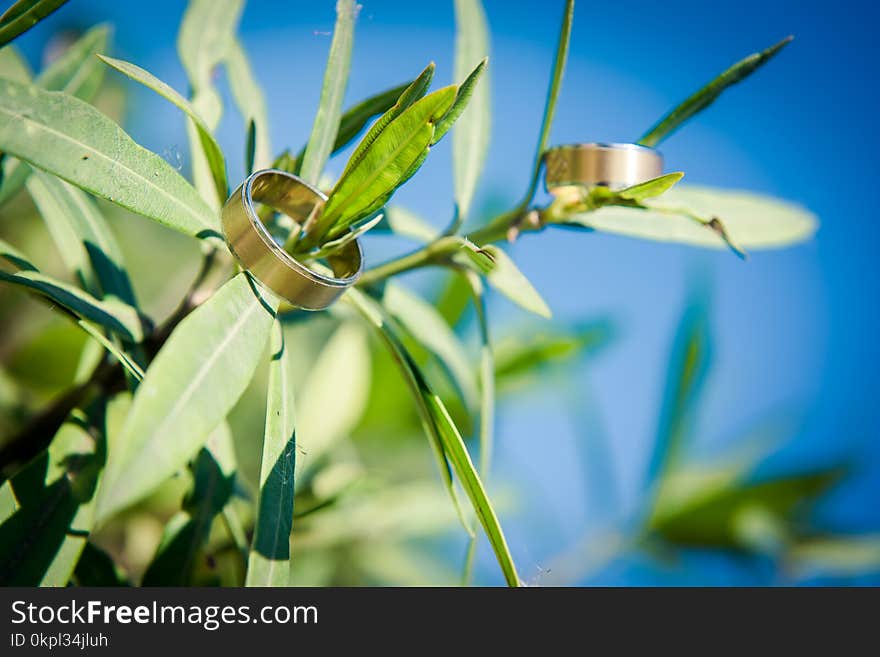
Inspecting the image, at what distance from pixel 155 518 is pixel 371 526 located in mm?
Answer: 290

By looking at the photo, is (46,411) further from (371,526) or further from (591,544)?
(591,544)

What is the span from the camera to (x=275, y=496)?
0.36 metres

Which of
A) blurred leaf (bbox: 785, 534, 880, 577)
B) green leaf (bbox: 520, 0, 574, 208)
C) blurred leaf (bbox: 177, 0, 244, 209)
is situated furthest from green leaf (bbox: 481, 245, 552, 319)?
blurred leaf (bbox: 785, 534, 880, 577)

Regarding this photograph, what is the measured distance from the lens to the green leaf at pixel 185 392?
264 millimetres

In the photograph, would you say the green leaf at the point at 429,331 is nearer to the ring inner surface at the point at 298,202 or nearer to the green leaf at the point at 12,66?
the ring inner surface at the point at 298,202

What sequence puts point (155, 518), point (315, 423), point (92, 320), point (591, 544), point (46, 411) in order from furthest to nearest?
1. point (591, 544)
2. point (155, 518)
3. point (315, 423)
4. point (46, 411)
5. point (92, 320)

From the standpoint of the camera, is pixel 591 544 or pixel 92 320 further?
pixel 591 544

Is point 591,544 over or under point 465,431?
under

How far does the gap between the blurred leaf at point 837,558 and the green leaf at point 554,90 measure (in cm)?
88

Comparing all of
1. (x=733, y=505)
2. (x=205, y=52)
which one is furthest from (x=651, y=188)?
(x=733, y=505)

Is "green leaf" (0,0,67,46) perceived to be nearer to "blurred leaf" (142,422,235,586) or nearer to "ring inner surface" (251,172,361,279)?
"ring inner surface" (251,172,361,279)

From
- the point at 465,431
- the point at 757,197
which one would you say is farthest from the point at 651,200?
the point at 465,431

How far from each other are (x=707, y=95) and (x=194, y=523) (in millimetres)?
474
